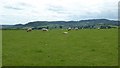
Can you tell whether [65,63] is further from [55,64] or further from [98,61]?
[98,61]

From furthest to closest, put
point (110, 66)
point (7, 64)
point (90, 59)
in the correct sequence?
point (90, 59) < point (7, 64) < point (110, 66)

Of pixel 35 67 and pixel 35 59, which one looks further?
pixel 35 59

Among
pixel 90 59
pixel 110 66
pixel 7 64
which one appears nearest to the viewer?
pixel 110 66

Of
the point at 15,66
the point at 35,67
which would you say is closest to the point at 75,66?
the point at 35,67

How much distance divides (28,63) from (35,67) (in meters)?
1.64

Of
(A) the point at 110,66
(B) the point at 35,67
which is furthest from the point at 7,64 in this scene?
(A) the point at 110,66

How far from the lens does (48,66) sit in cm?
1764

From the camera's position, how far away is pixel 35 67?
687 inches

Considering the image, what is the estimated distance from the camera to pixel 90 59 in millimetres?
20203

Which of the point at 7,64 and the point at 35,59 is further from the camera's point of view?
the point at 35,59

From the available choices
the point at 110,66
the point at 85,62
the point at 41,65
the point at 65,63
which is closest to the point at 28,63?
the point at 41,65

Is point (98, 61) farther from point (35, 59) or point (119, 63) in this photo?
point (35, 59)

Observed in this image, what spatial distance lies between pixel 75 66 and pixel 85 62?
146 cm

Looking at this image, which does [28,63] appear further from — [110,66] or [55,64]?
Answer: [110,66]
